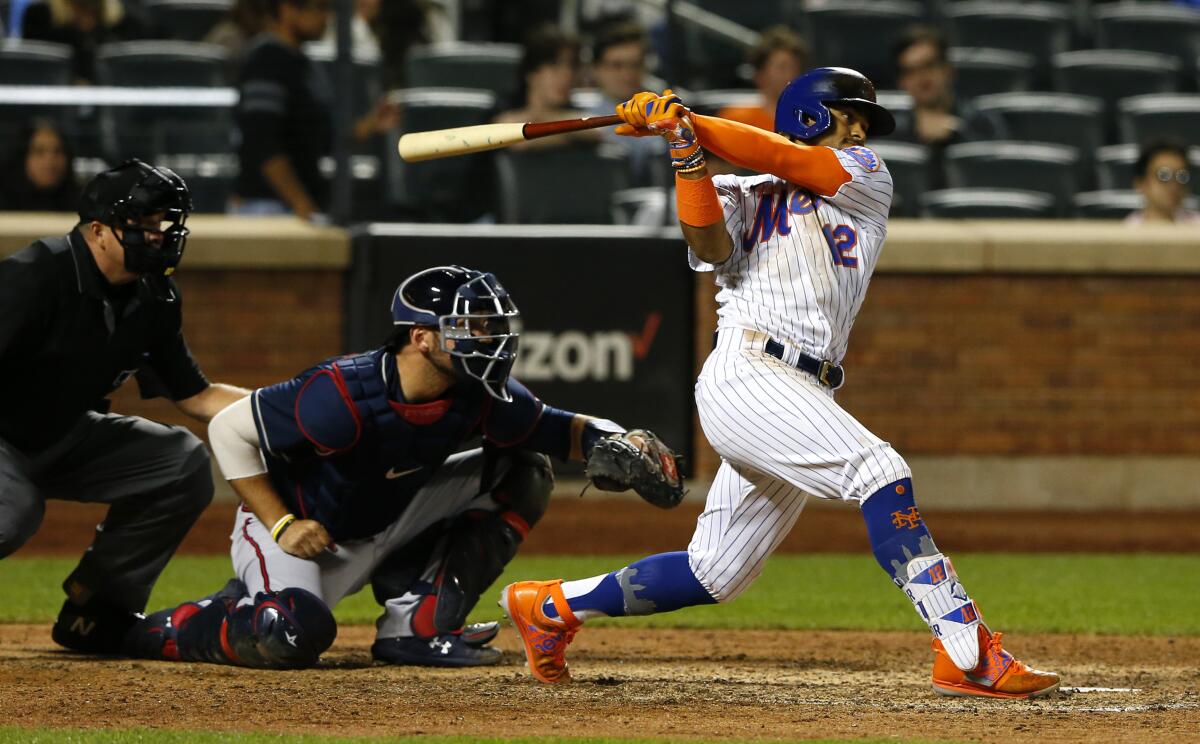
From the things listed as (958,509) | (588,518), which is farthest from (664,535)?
(958,509)

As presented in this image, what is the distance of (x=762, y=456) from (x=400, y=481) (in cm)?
117

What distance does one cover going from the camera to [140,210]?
4.79m

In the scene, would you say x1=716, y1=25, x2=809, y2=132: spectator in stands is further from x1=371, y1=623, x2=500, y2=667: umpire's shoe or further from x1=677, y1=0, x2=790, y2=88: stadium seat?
x1=371, y1=623, x2=500, y2=667: umpire's shoe

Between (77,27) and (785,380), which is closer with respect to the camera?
(785,380)

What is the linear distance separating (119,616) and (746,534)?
200 centimetres

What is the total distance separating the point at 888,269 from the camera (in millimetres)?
9562

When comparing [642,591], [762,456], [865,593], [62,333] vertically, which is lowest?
[865,593]

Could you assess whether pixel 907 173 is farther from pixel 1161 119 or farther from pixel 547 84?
pixel 547 84

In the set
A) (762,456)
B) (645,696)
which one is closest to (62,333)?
(645,696)

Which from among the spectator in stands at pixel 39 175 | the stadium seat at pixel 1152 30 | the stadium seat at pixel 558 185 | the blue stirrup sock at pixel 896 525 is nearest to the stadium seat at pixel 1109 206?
the stadium seat at pixel 1152 30

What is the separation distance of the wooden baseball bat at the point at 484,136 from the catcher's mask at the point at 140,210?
0.67 metres

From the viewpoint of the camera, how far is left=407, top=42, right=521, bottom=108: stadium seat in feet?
31.9

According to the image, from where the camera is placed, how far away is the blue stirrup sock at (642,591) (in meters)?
4.52

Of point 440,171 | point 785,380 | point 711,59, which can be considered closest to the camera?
point 785,380
